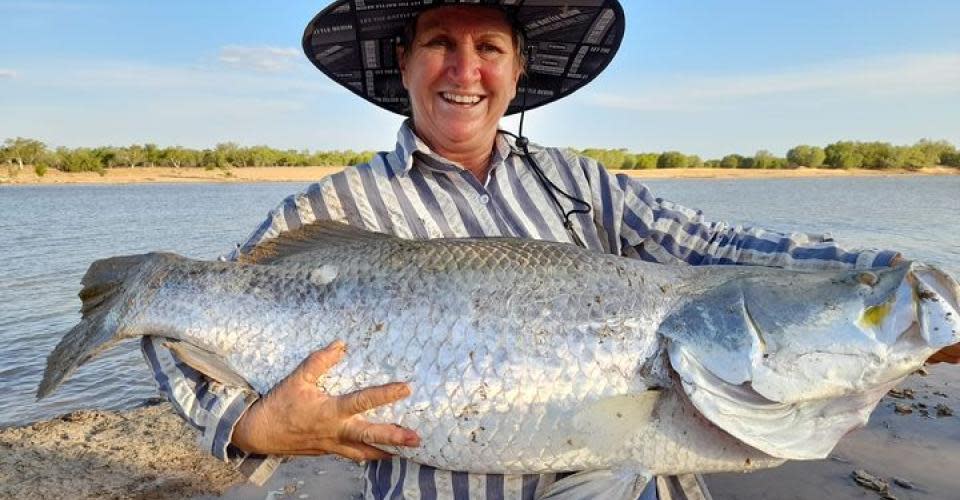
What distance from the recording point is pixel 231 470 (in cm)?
553

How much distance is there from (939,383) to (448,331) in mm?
7367

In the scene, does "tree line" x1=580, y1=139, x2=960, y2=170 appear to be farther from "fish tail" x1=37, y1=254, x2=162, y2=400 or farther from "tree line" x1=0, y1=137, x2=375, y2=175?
"fish tail" x1=37, y1=254, x2=162, y2=400

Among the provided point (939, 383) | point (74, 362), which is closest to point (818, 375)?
point (74, 362)

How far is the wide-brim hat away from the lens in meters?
3.15

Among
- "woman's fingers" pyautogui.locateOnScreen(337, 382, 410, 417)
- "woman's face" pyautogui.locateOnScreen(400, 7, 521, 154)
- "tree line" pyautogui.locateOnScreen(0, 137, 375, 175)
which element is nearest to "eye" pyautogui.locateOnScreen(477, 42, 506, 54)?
"woman's face" pyautogui.locateOnScreen(400, 7, 521, 154)

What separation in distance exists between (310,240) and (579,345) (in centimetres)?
115

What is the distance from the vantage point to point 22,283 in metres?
13.3

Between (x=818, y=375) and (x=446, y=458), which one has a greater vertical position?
(x=818, y=375)

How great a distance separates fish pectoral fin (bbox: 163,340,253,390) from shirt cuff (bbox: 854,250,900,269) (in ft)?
7.43

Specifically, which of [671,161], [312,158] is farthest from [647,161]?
[312,158]

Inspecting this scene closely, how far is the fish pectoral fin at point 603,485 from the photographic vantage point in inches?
87.7

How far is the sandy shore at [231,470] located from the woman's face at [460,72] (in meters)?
3.24

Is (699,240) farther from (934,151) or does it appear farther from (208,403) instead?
(934,151)

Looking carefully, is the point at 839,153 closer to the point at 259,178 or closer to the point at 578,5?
the point at 259,178
